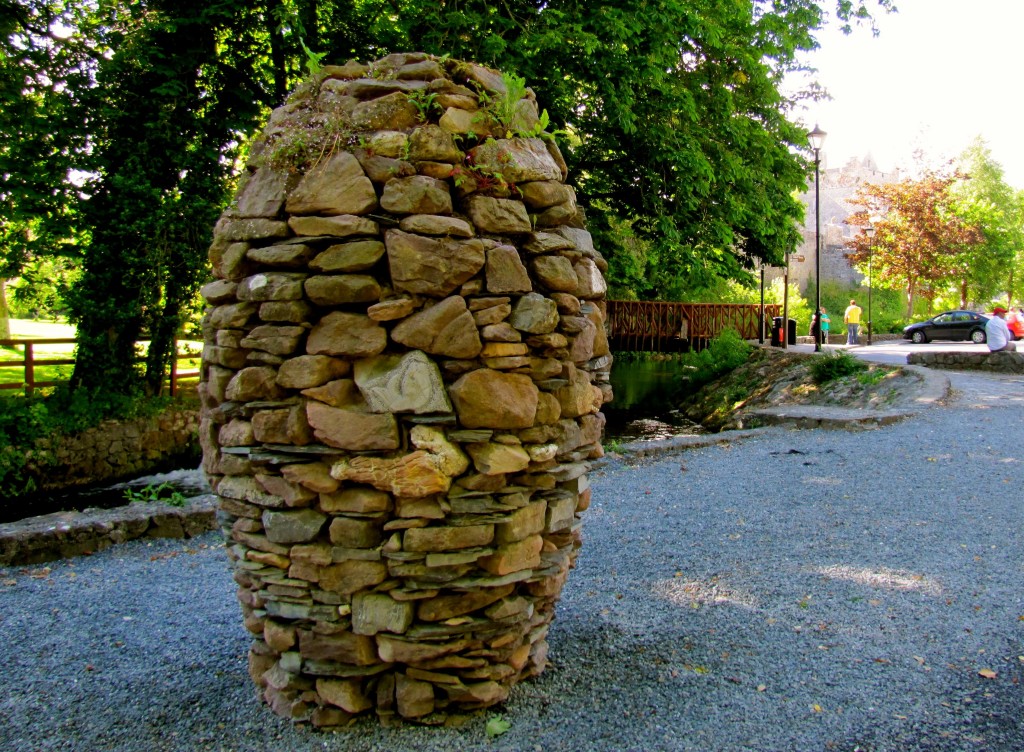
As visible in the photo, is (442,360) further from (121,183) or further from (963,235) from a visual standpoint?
(963,235)

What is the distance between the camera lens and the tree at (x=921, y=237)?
3481 centimetres

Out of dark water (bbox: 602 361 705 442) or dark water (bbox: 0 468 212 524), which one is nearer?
dark water (bbox: 0 468 212 524)

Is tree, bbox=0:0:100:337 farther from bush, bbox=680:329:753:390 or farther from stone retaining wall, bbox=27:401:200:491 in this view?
bush, bbox=680:329:753:390

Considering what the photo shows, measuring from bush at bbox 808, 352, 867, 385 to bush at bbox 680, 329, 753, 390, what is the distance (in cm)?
494

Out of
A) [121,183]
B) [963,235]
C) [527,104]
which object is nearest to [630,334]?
[121,183]

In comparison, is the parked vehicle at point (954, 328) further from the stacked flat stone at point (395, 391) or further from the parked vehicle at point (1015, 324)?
the stacked flat stone at point (395, 391)

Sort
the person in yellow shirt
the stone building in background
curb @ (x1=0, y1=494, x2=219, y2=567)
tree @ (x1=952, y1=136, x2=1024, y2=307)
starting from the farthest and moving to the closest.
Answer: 1. the stone building in background
2. tree @ (x1=952, y1=136, x2=1024, y2=307)
3. the person in yellow shirt
4. curb @ (x1=0, y1=494, x2=219, y2=567)

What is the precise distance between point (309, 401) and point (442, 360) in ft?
1.91

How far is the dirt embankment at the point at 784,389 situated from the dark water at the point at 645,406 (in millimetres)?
681

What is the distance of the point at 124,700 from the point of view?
376 cm

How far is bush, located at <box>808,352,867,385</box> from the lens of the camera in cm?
1609

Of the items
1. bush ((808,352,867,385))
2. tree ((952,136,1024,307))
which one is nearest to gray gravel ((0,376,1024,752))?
bush ((808,352,867,385))

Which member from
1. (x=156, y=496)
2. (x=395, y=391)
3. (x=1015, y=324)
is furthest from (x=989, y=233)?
(x=395, y=391)

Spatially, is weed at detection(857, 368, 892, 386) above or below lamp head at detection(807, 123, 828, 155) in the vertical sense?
below
